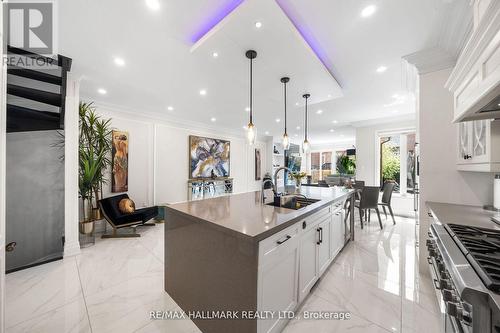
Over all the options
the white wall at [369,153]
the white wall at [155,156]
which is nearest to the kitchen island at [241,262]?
the white wall at [155,156]

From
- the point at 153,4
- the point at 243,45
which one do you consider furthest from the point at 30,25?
the point at 243,45

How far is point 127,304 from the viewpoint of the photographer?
1843 millimetres

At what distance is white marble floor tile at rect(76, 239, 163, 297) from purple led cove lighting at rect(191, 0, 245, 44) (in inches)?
112

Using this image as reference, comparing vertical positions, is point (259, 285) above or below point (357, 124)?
below

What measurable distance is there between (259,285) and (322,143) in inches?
412

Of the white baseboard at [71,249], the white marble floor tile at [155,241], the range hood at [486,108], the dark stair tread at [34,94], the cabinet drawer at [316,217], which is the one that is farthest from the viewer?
the white marble floor tile at [155,241]

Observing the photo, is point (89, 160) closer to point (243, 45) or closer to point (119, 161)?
point (119, 161)

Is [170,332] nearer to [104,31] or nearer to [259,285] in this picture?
[259,285]

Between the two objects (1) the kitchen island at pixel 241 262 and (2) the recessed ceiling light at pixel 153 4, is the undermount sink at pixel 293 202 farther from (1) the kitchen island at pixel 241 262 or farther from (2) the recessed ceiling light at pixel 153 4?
(2) the recessed ceiling light at pixel 153 4

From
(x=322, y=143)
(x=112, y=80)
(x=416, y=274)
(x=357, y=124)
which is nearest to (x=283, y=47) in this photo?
(x=112, y=80)

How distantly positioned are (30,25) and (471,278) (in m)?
3.80

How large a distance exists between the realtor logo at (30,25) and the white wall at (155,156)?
192 centimetres

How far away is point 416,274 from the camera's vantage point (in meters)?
2.36

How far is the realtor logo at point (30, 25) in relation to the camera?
65.6 inches
